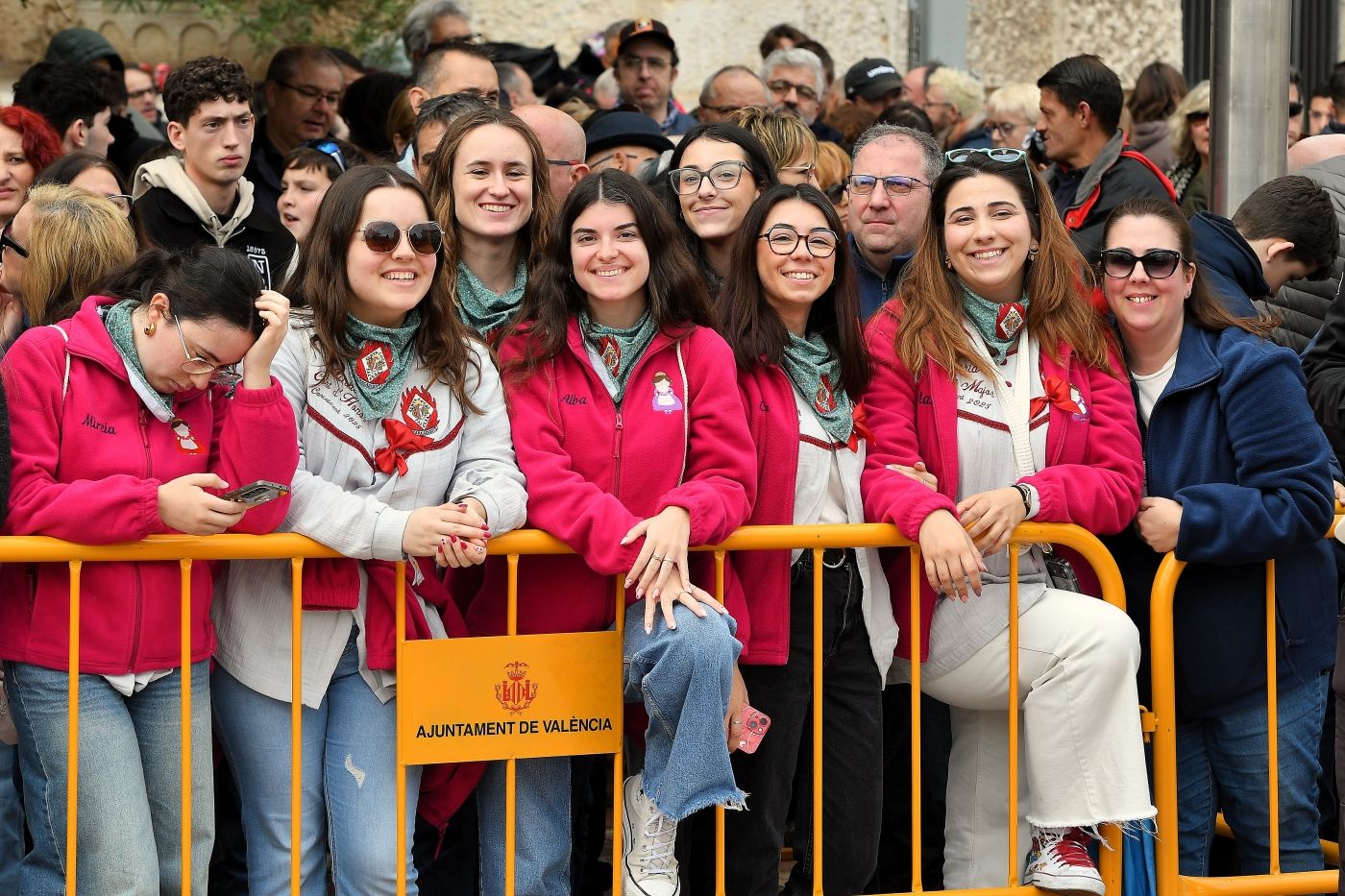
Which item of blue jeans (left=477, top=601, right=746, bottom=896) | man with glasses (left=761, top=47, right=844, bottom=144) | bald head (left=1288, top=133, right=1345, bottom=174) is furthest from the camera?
man with glasses (left=761, top=47, right=844, bottom=144)

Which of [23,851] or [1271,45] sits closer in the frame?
[23,851]

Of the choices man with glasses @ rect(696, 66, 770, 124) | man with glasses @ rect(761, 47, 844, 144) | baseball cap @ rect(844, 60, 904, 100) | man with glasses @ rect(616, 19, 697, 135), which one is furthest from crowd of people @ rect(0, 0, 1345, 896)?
baseball cap @ rect(844, 60, 904, 100)

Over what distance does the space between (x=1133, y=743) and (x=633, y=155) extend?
10.6ft

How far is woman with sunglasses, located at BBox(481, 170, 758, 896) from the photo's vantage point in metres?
3.76

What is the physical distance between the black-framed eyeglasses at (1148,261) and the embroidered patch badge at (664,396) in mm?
1223

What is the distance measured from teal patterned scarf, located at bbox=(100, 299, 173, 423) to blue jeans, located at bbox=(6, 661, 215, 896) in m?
0.60

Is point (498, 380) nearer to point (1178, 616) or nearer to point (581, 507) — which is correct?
point (581, 507)

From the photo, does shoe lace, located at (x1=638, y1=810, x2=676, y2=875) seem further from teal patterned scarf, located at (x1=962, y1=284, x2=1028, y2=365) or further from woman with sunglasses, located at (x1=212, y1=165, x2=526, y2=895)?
teal patterned scarf, located at (x1=962, y1=284, x2=1028, y2=365)

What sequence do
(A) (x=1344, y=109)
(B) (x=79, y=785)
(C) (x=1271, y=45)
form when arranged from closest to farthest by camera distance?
1. (B) (x=79, y=785)
2. (C) (x=1271, y=45)
3. (A) (x=1344, y=109)

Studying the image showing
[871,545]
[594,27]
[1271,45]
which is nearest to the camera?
[871,545]

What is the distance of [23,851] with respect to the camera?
13.4ft

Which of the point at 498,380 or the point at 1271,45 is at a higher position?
the point at 1271,45

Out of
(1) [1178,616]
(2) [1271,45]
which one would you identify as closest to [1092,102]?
(2) [1271,45]

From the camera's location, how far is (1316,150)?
243 inches
